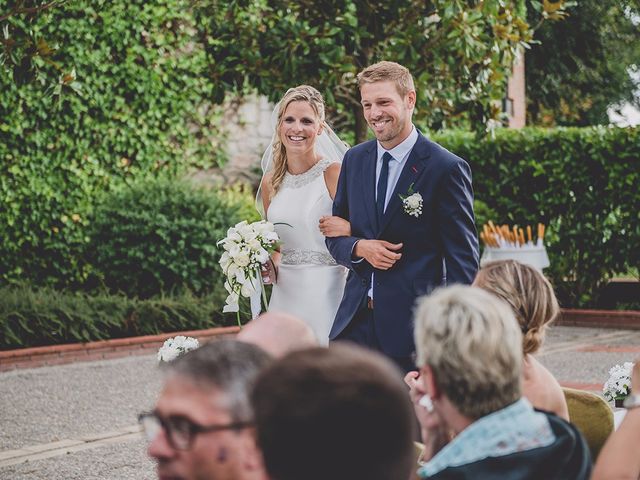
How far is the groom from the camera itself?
4391mm

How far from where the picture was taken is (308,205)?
5.43m

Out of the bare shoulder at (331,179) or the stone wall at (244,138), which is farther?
the stone wall at (244,138)

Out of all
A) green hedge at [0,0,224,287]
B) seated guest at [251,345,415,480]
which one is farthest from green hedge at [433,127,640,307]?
seated guest at [251,345,415,480]

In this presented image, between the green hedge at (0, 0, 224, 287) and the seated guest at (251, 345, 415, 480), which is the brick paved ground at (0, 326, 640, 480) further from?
the seated guest at (251, 345, 415, 480)

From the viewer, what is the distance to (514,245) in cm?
1328

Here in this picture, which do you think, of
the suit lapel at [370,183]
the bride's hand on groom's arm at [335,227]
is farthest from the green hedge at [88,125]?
the suit lapel at [370,183]

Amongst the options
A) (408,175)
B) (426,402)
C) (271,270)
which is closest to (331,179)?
(271,270)

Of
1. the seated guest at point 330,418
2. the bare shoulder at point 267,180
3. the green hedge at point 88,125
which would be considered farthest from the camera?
the green hedge at point 88,125

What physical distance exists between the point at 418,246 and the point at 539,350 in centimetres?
142

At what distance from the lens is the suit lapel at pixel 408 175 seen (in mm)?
4453

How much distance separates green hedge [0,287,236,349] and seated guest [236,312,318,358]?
8231mm

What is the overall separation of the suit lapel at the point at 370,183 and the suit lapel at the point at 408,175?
0.07 metres

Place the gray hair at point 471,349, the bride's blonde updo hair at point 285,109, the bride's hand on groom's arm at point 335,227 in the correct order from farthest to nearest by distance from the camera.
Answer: the bride's blonde updo hair at point 285,109, the bride's hand on groom's arm at point 335,227, the gray hair at point 471,349

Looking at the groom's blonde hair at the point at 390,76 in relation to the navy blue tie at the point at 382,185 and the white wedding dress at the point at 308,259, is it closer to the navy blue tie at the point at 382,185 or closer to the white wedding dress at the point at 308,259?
the navy blue tie at the point at 382,185
